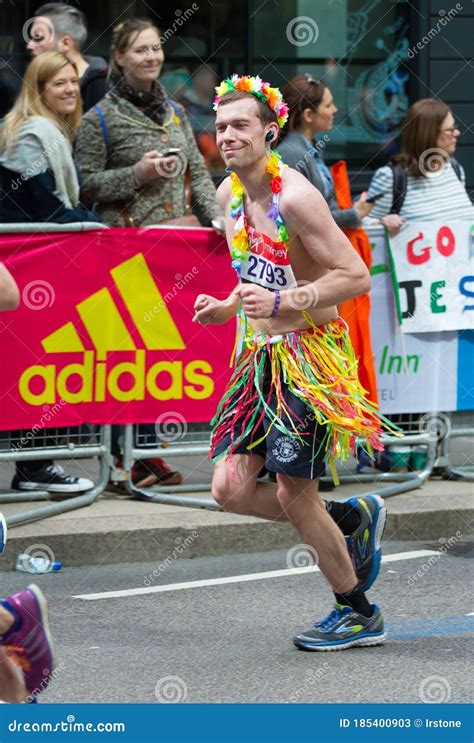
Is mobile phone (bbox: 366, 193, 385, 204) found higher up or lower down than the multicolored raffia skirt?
higher up

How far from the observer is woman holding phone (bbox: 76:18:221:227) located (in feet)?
26.9

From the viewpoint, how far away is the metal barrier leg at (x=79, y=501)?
745 cm

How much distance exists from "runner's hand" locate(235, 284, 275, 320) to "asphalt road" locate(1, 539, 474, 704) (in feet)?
4.07

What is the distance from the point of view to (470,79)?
12398 mm

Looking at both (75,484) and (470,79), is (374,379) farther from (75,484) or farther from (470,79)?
(470,79)

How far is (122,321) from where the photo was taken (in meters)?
7.78

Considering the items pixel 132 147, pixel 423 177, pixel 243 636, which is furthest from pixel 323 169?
pixel 243 636

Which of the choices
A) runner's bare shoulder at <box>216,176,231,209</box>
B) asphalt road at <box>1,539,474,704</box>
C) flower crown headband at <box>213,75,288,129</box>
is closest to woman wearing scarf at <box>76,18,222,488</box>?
asphalt road at <box>1,539,474,704</box>

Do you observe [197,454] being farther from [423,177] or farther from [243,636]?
[243,636]

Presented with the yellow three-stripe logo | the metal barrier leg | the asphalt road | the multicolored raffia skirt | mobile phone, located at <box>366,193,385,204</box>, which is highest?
mobile phone, located at <box>366,193,385,204</box>

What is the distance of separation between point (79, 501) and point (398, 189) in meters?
2.56

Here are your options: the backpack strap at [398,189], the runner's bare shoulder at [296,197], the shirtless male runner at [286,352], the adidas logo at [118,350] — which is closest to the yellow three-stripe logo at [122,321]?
the adidas logo at [118,350]

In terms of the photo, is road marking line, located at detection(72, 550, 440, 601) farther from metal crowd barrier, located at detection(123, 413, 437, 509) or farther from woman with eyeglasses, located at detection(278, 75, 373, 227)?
woman with eyeglasses, located at detection(278, 75, 373, 227)
